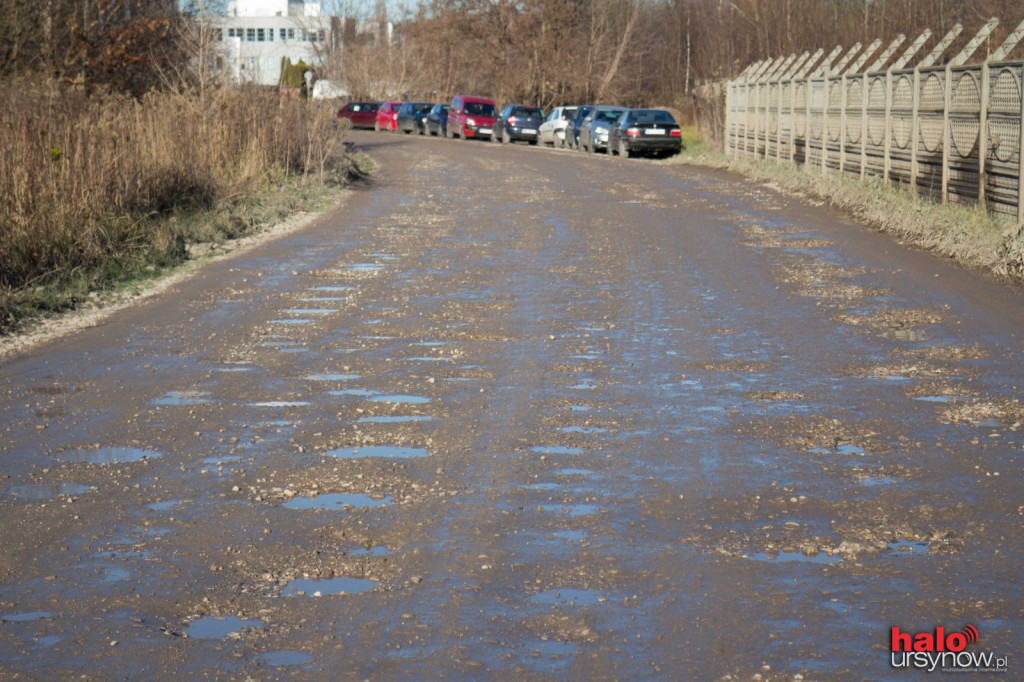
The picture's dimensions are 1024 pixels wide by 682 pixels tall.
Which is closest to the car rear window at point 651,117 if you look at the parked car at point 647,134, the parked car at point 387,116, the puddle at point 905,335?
the parked car at point 647,134

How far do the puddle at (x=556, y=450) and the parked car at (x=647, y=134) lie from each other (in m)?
33.2

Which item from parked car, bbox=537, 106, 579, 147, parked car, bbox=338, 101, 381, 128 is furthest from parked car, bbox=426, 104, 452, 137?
parked car, bbox=537, 106, 579, 147

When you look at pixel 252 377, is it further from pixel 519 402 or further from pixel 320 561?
pixel 320 561

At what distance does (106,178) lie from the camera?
15.8 meters

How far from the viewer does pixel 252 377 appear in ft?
30.2

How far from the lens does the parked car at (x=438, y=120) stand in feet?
191

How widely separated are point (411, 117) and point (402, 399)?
179 feet

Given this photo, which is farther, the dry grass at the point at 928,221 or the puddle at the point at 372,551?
the dry grass at the point at 928,221

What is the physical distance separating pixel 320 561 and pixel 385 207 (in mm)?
17744

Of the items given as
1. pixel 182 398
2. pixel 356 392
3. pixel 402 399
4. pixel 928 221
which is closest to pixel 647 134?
pixel 928 221

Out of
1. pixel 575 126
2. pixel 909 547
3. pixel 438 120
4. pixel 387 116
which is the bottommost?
pixel 909 547

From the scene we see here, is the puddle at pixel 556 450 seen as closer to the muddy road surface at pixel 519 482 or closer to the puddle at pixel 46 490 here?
the muddy road surface at pixel 519 482

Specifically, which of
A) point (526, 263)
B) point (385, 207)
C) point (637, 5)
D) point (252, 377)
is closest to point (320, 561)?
point (252, 377)

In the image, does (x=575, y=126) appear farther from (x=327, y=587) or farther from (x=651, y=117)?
(x=327, y=587)
